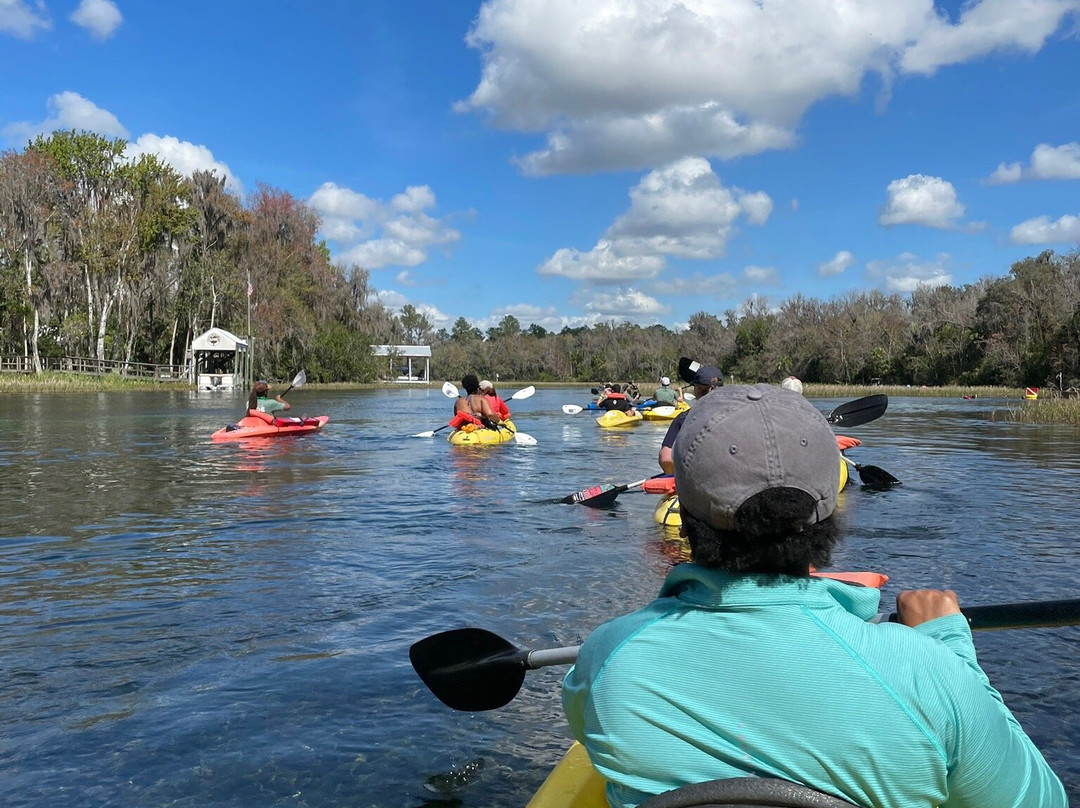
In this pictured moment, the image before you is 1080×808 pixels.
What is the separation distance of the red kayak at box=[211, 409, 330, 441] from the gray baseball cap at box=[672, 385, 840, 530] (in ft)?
58.6

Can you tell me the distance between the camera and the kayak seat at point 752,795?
1522 millimetres

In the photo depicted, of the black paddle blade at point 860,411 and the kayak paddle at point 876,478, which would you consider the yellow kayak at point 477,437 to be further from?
the black paddle blade at point 860,411

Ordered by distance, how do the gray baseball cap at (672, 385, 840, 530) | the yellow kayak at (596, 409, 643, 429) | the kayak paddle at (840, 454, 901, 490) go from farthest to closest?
1. the yellow kayak at (596, 409, 643, 429)
2. the kayak paddle at (840, 454, 901, 490)
3. the gray baseball cap at (672, 385, 840, 530)

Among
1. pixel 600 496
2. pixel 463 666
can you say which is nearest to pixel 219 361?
pixel 600 496

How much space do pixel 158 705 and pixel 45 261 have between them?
49.8 metres

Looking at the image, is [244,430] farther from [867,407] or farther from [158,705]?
[158,705]

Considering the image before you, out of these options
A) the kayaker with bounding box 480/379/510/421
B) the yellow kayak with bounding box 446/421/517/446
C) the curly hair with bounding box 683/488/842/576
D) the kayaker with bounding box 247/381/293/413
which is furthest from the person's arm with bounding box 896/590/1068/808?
the kayaker with bounding box 247/381/293/413

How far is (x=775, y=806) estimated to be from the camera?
1.53m

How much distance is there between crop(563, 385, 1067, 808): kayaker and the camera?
1554 millimetres

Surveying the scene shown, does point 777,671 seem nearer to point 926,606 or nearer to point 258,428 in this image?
point 926,606

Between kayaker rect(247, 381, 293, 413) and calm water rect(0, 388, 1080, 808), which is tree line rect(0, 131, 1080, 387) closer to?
kayaker rect(247, 381, 293, 413)

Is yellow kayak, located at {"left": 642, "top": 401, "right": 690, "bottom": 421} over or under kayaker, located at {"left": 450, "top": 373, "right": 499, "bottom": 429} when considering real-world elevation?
under

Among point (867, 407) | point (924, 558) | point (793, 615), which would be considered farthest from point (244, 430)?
point (793, 615)

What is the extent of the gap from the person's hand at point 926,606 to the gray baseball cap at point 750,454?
0.44 m
